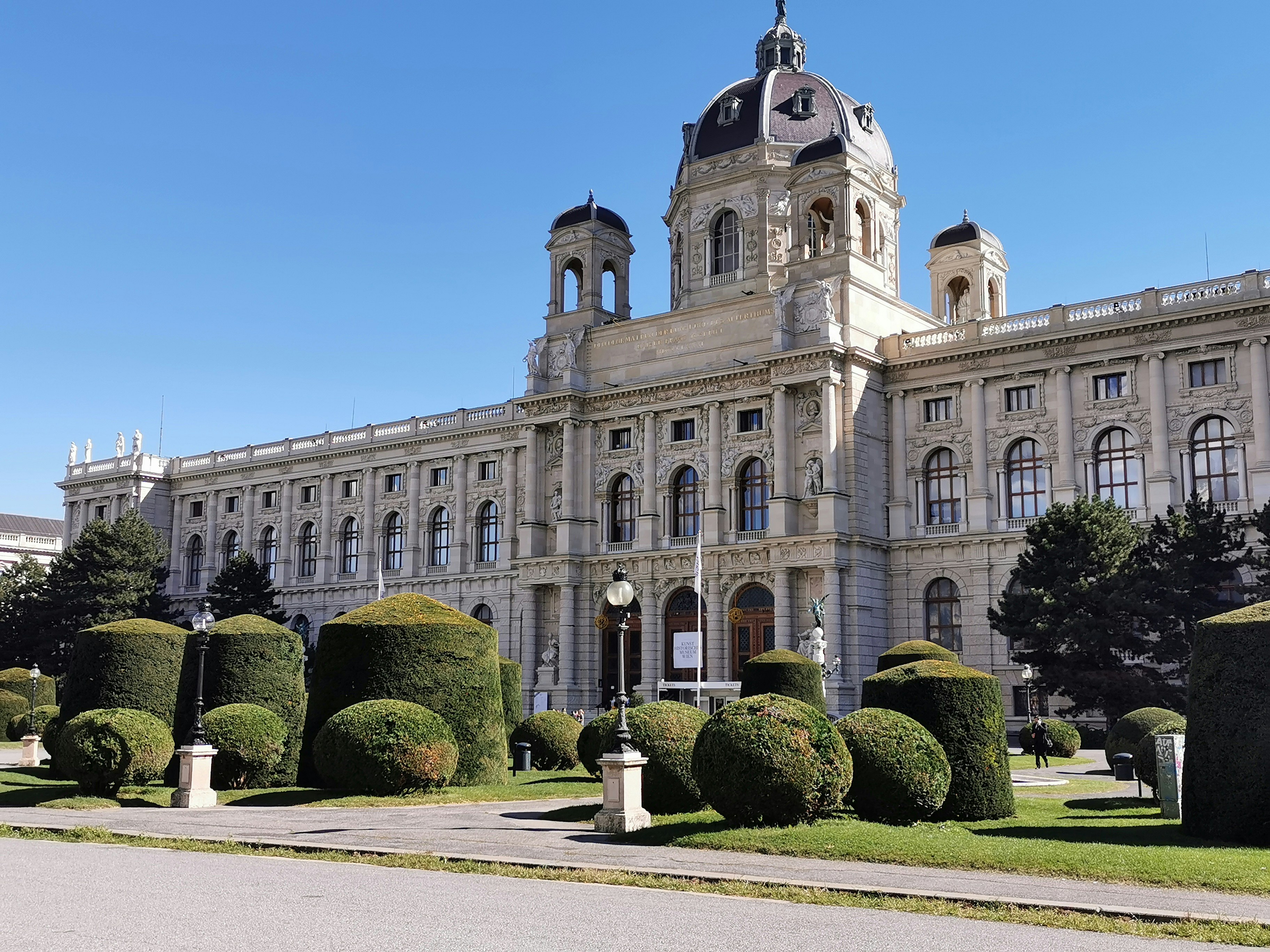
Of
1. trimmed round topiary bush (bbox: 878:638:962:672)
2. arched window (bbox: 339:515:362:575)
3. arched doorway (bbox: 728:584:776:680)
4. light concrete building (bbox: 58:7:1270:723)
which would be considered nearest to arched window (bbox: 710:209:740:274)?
light concrete building (bbox: 58:7:1270:723)

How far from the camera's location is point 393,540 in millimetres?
81562

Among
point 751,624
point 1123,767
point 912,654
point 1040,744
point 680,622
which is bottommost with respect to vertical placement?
point 1123,767

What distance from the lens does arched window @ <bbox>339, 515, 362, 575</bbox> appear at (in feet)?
272

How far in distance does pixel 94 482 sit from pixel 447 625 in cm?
7507

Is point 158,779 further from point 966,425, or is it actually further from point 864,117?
point 864,117

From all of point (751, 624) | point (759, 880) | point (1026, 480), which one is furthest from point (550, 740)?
point (1026, 480)

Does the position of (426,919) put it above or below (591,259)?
below

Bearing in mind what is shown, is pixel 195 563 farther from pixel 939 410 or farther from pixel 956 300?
pixel 939 410

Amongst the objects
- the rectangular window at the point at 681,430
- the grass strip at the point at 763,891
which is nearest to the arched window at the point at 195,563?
the rectangular window at the point at 681,430

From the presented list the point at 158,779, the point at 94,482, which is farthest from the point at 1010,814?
the point at 94,482

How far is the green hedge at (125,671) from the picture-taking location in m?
35.1

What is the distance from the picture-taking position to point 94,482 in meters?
95.9

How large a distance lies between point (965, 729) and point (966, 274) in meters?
51.5

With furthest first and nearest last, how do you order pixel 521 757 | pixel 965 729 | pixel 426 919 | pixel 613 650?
pixel 613 650 → pixel 521 757 → pixel 965 729 → pixel 426 919
